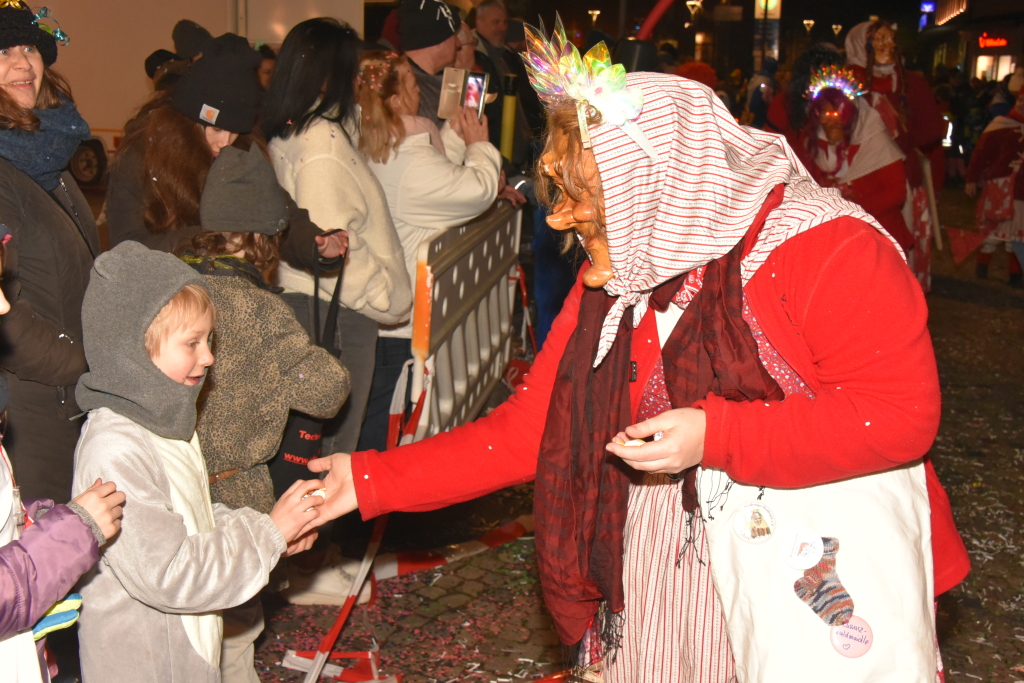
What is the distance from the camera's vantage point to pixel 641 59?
220 inches

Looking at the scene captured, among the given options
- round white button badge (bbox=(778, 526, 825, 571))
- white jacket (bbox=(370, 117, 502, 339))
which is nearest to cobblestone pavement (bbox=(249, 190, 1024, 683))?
white jacket (bbox=(370, 117, 502, 339))

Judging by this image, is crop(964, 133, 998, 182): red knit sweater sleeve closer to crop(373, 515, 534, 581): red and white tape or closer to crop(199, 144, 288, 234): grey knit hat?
crop(373, 515, 534, 581): red and white tape

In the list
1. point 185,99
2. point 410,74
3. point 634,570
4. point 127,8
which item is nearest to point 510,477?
point 634,570

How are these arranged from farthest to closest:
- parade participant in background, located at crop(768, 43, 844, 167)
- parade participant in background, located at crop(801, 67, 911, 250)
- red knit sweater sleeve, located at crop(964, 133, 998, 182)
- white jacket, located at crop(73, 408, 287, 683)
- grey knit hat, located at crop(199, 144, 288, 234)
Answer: red knit sweater sleeve, located at crop(964, 133, 998, 182) < parade participant in background, located at crop(768, 43, 844, 167) < parade participant in background, located at crop(801, 67, 911, 250) < grey knit hat, located at crop(199, 144, 288, 234) < white jacket, located at crop(73, 408, 287, 683)

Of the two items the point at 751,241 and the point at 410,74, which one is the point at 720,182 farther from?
the point at 410,74

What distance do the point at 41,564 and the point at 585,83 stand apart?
144cm

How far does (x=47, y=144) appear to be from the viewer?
9.29 ft

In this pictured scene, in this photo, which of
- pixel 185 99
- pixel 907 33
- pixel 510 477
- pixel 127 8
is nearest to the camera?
pixel 510 477

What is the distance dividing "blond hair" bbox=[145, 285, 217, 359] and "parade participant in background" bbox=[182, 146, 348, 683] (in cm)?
40

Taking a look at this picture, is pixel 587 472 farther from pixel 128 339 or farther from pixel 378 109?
pixel 378 109

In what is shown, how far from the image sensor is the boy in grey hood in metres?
2.15

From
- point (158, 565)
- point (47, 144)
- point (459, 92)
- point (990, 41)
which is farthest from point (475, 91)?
point (990, 41)

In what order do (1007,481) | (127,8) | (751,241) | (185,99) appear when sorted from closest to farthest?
(751,241)
(185,99)
(1007,481)
(127,8)

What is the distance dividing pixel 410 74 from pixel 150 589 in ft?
8.60
